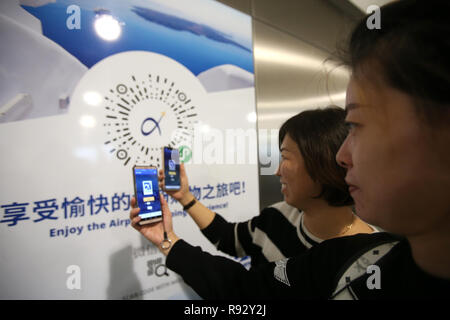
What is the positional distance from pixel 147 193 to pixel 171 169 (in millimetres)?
157

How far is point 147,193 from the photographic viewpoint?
79cm

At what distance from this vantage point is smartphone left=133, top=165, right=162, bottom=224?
74cm

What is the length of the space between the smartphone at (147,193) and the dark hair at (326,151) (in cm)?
47

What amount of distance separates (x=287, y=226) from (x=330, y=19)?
1.56 metres

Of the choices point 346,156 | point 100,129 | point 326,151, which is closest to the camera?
point 346,156

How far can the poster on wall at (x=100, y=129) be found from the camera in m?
0.74

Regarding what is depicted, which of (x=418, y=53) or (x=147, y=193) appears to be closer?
(x=418, y=53)

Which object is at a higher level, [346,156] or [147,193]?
[346,156]

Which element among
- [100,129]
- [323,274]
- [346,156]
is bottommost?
[323,274]
